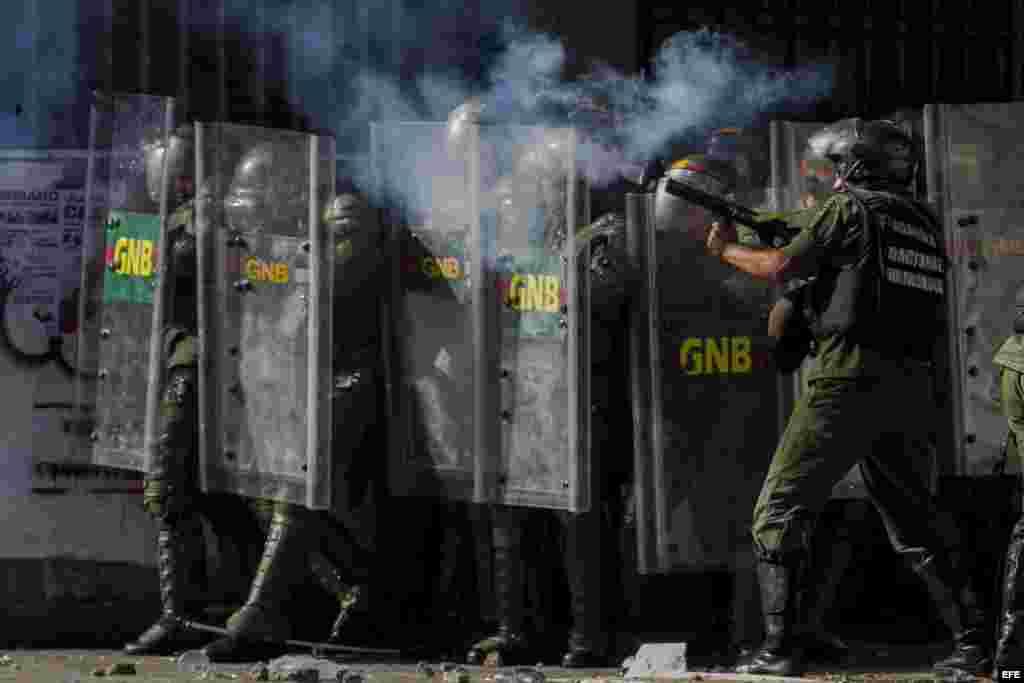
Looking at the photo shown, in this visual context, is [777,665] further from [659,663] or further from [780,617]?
[659,663]

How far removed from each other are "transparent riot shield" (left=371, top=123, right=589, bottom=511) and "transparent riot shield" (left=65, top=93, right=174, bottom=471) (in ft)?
3.55

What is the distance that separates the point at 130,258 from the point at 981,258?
11.1ft

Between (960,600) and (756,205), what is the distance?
5.46 feet

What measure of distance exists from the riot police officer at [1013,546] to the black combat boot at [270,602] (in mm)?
2660

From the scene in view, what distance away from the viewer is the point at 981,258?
354 inches

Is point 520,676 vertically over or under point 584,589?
under

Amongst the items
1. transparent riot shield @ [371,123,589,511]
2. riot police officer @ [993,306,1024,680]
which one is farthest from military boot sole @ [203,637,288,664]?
riot police officer @ [993,306,1024,680]

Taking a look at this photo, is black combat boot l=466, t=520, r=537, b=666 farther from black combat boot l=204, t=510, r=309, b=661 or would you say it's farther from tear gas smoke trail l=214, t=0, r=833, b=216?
tear gas smoke trail l=214, t=0, r=833, b=216

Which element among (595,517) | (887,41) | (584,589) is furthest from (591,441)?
(887,41)

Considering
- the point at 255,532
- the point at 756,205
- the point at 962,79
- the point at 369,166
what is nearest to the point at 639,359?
the point at 756,205

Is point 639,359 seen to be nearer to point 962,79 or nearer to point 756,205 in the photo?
point 756,205

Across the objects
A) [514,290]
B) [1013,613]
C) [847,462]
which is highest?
[514,290]

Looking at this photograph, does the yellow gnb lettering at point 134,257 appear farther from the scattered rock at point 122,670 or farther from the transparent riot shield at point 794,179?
the transparent riot shield at point 794,179

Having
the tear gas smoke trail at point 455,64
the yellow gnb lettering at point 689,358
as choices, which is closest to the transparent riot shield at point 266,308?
the yellow gnb lettering at point 689,358
